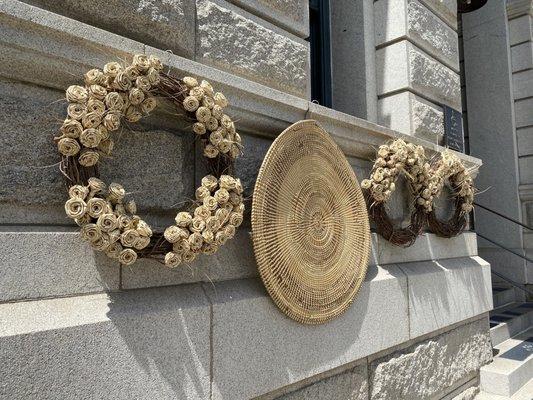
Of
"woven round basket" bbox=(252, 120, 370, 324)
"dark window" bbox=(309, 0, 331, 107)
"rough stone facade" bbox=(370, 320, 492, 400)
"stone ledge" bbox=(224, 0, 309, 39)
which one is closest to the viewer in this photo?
"woven round basket" bbox=(252, 120, 370, 324)

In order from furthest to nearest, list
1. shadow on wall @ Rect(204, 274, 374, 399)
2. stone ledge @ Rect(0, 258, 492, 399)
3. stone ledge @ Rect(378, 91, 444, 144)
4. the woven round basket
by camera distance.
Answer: stone ledge @ Rect(378, 91, 444, 144) → the woven round basket → shadow on wall @ Rect(204, 274, 374, 399) → stone ledge @ Rect(0, 258, 492, 399)

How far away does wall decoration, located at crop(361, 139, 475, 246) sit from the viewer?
3.38m

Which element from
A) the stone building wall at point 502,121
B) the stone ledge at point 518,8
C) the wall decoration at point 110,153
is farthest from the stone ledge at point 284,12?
the stone ledge at point 518,8

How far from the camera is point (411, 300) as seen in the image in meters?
3.59

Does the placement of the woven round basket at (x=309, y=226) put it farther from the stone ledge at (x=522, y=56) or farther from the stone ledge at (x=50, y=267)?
the stone ledge at (x=522, y=56)

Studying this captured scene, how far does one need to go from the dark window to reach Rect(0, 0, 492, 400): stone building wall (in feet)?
4.10

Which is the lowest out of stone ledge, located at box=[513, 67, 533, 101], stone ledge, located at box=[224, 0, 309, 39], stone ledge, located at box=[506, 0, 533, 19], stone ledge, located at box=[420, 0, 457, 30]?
stone ledge, located at box=[224, 0, 309, 39]

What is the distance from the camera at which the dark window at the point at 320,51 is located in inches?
177

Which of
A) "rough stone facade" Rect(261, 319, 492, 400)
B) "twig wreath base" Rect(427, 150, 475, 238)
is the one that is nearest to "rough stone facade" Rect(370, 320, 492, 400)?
"rough stone facade" Rect(261, 319, 492, 400)

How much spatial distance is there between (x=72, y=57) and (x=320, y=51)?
3264mm

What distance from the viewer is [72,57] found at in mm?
1789

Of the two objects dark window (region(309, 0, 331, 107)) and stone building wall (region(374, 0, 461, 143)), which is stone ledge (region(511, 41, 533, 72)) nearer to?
stone building wall (region(374, 0, 461, 143))

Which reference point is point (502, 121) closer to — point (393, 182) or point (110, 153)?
point (393, 182)

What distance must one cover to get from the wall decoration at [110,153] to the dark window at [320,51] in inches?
98.5
